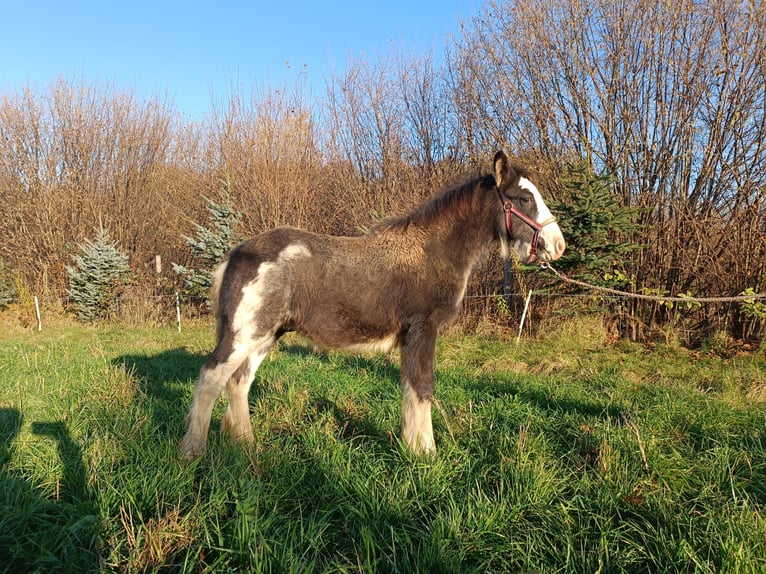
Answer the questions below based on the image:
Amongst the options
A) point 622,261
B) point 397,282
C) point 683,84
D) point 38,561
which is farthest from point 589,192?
point 38,561

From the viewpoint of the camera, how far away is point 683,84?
29.1ft

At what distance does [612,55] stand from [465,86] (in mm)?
3582

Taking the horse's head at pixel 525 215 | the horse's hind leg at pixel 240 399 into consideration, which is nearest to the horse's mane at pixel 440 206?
the horse's head at pixel 525 215

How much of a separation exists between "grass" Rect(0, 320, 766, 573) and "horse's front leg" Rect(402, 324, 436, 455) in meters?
0.20

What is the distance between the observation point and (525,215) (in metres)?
3.87

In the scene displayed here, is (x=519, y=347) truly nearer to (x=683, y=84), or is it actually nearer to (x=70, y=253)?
(x=683, y=84)

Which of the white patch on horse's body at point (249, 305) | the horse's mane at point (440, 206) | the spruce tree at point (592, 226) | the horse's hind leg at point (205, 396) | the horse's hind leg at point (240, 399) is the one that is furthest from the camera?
the spruce tree at point (592, 226)

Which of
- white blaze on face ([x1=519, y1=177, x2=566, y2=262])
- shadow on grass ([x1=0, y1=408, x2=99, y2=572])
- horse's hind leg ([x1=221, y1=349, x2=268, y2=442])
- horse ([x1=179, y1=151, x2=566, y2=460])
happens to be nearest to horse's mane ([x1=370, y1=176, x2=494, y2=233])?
horse ([x1=179, y1=151, x2=566, y2=460])

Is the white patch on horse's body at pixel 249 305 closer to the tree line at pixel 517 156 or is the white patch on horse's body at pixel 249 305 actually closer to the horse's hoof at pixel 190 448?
the horse's hoof at pixel 190 448

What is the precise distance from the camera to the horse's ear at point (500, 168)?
3.74 metres

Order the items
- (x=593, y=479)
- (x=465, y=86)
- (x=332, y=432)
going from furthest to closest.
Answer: (x=465, y=86)
(x=332, y=432)
(x=593, y=479)

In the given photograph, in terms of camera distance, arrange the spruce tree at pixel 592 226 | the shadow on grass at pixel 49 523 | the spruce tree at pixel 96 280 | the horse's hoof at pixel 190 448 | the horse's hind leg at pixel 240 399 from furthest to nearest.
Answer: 1. the spruce tree at pixel 96 280
2. the spruce tree at pixel 592 226
3. the horse's hind leg at pixel 240 399
4. the horse's hoof at pixel 190 448
5. the shadow on grass at pixel 49 523

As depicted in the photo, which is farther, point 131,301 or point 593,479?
point 131,301

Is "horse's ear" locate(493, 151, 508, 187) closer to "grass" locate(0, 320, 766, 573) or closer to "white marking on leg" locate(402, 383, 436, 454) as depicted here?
"white marking on leg" locate(402, 383, 436, 454)
